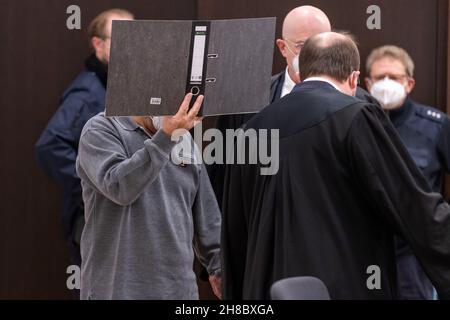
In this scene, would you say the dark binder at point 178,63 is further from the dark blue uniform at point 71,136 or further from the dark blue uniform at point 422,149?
the dark blue uniform at point 422,149

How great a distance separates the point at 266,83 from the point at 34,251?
2.49 metres

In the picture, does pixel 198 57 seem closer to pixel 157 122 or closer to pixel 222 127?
pixel 157 122

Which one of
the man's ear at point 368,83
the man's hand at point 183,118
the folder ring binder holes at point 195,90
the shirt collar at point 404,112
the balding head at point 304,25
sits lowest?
the shirt collar at point 404,112

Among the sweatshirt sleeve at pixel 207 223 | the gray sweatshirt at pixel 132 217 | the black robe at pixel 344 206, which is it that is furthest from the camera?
the sweatshirt sleeve at pixel 207 223

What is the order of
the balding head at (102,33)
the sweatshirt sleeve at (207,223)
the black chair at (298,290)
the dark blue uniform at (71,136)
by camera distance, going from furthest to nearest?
the balding head at (102,33) < the dark blue uniform at (71,136) < the sweatshirt sleeve at (207,223) < the black chair at (298,290)

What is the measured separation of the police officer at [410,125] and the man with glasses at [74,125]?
Answer: 141 centimetres

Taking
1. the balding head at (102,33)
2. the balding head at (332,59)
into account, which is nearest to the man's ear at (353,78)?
the balding head at (332,59)

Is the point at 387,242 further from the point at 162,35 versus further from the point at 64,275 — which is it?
the point at 64,275

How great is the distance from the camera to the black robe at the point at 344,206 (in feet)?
12.4

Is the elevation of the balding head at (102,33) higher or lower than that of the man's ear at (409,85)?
higher

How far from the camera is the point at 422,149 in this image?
5.75 meters

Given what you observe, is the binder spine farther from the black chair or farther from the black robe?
the black chair

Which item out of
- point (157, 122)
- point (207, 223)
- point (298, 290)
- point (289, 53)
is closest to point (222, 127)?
point (289, 53)

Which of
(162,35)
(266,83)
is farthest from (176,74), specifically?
(266,83)
